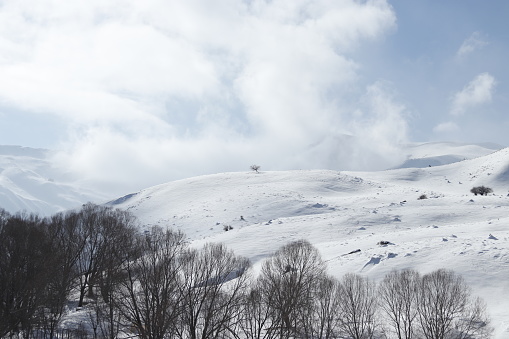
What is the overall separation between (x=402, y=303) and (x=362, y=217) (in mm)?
41126

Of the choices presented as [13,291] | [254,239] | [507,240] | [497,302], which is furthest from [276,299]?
[254,239]

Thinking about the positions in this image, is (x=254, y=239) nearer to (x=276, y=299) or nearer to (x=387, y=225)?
(x=387, y=225)

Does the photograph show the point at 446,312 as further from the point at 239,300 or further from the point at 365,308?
the point at 239,300

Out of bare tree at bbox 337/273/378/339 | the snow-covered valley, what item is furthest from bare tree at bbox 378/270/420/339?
the snow-covered valley

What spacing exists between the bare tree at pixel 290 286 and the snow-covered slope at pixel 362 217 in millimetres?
8970

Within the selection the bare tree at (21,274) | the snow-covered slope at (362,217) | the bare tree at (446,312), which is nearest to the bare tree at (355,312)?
the bare tree at (446,312)

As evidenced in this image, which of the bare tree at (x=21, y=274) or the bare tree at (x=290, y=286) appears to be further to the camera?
the bare tree at (x=21, y=274)

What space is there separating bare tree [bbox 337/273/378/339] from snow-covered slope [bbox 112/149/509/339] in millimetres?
8095

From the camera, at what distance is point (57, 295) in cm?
3831

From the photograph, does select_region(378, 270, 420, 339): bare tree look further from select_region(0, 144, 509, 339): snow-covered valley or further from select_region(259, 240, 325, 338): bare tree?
select_region(0, 144, 509, 339): snow-covered valley

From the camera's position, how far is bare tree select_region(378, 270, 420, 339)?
3078 cm

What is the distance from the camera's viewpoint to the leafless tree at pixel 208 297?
3070 cm

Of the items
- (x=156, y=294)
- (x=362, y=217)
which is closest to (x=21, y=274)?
(x=156, y=294)

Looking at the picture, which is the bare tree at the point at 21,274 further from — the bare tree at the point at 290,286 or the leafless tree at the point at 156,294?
the bare tree at the point at 290,286
